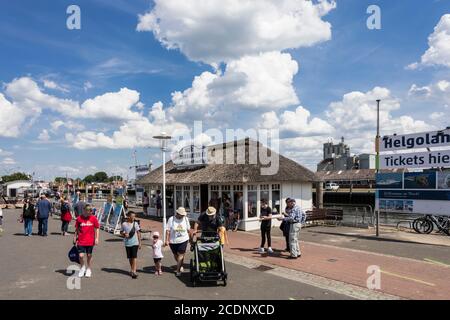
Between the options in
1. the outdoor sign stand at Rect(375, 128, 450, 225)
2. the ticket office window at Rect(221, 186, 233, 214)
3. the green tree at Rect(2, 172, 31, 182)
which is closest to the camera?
the outdoor sign stand at Rect(375, 128, 450, 225)

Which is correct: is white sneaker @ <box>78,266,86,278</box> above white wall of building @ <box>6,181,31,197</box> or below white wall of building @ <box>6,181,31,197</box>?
below

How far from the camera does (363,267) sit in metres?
10.4

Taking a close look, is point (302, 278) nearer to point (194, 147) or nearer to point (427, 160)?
point (427, 160)

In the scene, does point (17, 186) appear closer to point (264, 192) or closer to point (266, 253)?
point (264, 192)

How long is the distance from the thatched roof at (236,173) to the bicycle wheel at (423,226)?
19.6 feet

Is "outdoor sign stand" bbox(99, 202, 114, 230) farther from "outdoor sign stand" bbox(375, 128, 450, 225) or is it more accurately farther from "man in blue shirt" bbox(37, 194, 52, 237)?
"outdoor sign stand" bbox(375, 128, 450, 225)

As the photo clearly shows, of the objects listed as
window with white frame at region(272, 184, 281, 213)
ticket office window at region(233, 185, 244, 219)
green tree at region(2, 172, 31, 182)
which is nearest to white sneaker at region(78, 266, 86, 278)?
ticket office window at region(233, 185, 244, 219)

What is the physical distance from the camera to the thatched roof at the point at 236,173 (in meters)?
19.3

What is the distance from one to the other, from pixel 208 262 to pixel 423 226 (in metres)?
Answer: 12.6

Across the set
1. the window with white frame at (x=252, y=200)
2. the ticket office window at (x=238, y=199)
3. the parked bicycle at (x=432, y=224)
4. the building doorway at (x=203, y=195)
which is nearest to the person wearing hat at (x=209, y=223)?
the ticket office window at (x=238, y=199)

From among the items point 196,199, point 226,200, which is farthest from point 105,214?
point 226,200

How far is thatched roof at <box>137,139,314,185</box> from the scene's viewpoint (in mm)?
19312

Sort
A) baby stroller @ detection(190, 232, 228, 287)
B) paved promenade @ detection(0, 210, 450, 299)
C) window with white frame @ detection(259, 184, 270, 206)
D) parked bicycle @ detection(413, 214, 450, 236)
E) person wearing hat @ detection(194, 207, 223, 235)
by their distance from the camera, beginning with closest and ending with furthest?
paved promenade @ detection(0, 210, 450, 299) → baby stroller @ detection(190, 232, 228, 287) → person wearing hat @ detection(194, 207, 223, 235) → parked bicycle @ detection(413, 214, 450, 236) → window with white frame @ detection(259, 184, 270, 206)

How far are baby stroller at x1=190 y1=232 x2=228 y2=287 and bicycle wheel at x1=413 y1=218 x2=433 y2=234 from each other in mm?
12164
